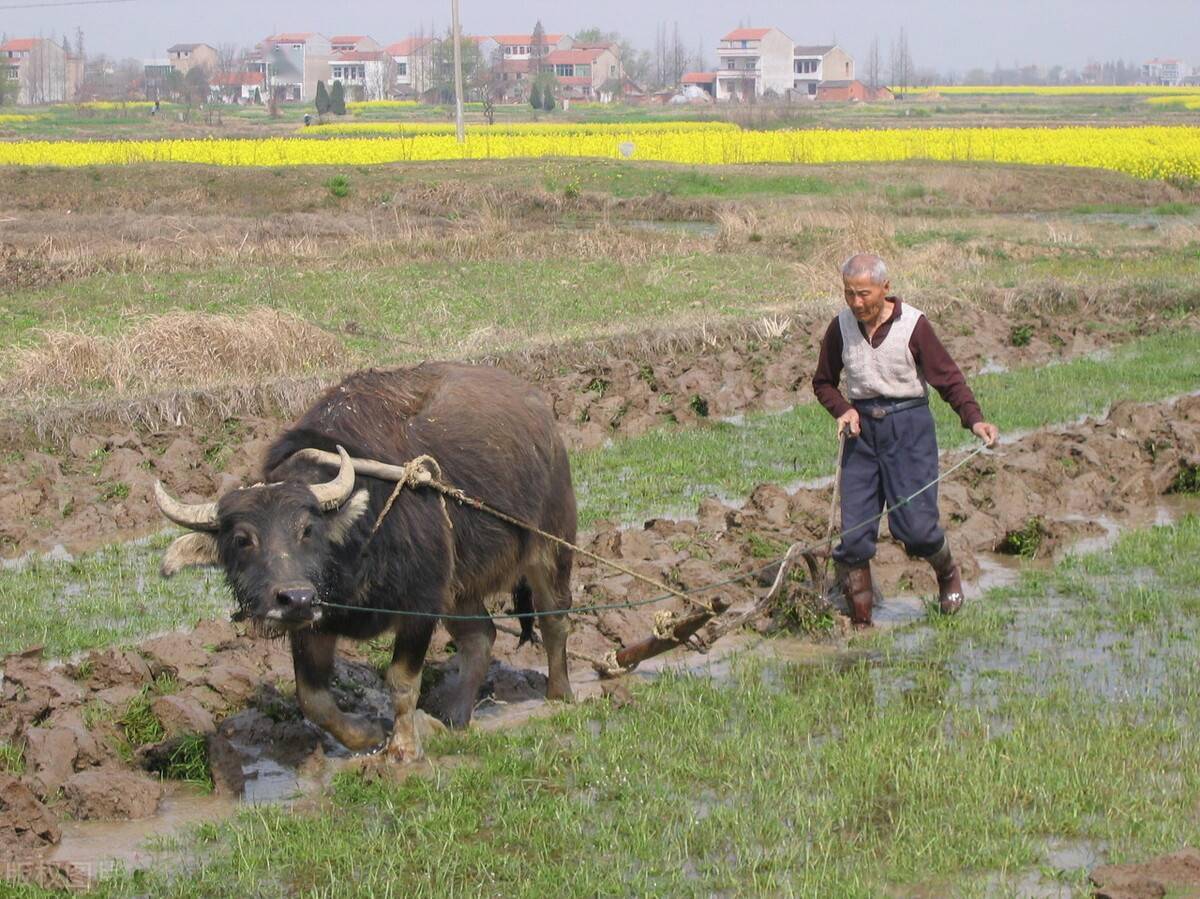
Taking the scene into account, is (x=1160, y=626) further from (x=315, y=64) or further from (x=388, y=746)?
(x=315, y=64)

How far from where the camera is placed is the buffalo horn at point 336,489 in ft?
17.4

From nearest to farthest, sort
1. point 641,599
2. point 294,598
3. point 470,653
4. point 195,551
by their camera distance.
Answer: point 294,598 → point 195,551 → point 470,653 → point 641,599

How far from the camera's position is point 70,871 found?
470cm

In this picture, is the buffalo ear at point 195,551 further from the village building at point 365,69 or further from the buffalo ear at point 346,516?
the village building at point 365,69

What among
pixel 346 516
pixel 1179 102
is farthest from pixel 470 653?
pixel 1179 102

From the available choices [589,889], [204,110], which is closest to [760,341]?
[589,889]

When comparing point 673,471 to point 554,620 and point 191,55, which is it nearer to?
point 554,620

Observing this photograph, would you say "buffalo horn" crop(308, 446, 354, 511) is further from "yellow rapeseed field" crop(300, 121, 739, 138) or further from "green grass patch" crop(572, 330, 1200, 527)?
"yellow rapeseed field" crop(300, 121, 739, 138)

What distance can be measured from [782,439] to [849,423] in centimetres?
491

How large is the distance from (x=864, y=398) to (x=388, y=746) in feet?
9.20

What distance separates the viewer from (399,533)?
570cm

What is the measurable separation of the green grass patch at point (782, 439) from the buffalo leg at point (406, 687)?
3.52 m

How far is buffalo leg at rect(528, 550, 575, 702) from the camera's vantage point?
6754 mm

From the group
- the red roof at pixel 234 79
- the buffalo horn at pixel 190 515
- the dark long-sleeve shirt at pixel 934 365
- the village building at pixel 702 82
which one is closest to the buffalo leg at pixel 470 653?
the buffalo horn at pixel 190 515
